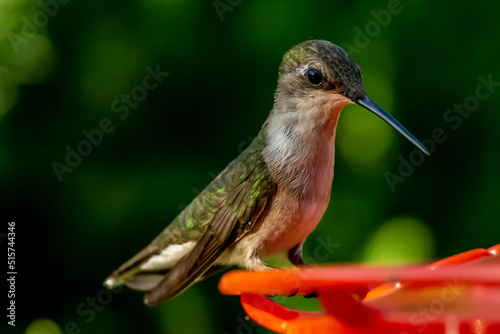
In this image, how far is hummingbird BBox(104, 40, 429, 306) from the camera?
106 inches

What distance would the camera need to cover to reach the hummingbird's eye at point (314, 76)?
9.00 feet

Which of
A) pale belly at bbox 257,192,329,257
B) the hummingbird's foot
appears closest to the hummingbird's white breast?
pale belly at bbox 257,192,329,257

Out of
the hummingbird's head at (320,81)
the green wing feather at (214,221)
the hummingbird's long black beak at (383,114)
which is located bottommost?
the green wing feather at (214,221)

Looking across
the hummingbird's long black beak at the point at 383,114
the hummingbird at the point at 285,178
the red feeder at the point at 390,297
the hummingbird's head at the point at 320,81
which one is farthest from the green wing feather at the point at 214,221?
the red feeder at the point at 390,297

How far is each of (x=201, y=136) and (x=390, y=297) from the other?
1935 mm

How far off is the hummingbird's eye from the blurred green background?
61 cm

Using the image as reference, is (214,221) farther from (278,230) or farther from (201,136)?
(201,136)

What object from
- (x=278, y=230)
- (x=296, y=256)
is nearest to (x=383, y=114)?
(x=278, y=230)

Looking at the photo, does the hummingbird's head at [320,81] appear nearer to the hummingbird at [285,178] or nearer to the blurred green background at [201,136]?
the hummingbird at [285,178]

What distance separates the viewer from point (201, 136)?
3.59 metres

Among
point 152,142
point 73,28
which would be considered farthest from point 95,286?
point 73,28

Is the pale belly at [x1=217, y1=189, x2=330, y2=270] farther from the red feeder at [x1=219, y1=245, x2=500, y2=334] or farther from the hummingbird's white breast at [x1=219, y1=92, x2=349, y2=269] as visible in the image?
the red feeder at [x1=219, y1=245, x2=500, y2=334]

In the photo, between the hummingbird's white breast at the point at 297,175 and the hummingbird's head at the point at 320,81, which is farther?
the hummingbird's white breast at the point at 297,175

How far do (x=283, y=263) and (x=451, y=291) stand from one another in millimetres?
1543
